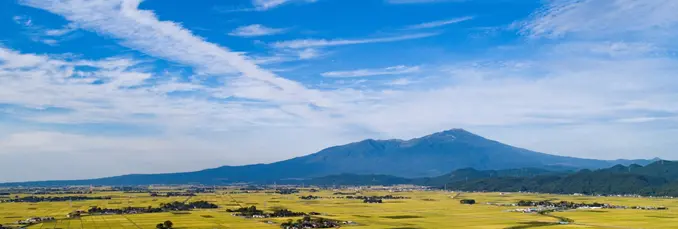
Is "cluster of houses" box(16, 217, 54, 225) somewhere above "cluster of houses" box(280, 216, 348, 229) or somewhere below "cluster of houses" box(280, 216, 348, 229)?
above

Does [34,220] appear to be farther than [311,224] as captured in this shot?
Yes

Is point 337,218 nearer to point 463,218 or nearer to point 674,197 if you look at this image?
point 463,218

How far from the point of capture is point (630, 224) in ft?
240

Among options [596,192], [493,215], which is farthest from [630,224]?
[596,192]

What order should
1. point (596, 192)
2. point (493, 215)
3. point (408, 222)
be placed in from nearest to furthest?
1. point (408, 222)
2. point (493, 215)
3. point (596, 192)

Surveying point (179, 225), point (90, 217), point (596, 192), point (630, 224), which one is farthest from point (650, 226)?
point (596, 192)

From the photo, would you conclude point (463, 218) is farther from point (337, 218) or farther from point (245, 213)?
point (245, 213)

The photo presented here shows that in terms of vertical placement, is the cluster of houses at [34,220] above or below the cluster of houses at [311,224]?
above

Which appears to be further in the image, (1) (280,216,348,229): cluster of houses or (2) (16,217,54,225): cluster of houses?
(2) (16,217,54,225): cluster of houses

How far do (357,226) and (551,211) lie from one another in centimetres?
4363

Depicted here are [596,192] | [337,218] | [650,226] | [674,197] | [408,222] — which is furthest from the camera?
[596,192]

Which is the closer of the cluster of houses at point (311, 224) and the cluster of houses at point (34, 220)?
the cluster of houses at point (311, 224)

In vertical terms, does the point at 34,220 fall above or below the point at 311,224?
above

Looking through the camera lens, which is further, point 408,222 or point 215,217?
point 215,217
